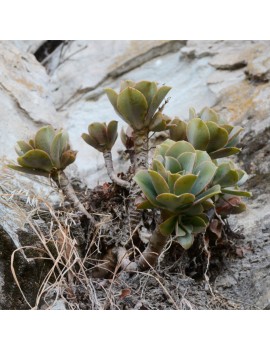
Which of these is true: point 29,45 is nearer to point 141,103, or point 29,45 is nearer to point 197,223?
point 141,103

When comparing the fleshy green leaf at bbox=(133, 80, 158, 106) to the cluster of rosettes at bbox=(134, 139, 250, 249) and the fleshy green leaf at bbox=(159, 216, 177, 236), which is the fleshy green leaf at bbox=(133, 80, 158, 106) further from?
the fleshy green leaf at bbox=(159, 216, 177, 236)

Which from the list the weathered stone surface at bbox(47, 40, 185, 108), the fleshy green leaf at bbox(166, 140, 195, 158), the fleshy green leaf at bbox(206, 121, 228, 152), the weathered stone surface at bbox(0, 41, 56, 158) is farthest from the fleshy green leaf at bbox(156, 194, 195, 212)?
the weathered stone surface at bbox(47, 40, 185, 108)

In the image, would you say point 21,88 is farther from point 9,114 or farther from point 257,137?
point 257,137

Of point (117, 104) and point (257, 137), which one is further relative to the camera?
point (257, 137)

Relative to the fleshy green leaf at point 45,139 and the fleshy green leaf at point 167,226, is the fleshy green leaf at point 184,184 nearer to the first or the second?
the fleshy green leaf at point 167,226

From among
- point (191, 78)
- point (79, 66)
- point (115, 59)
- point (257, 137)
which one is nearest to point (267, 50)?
point (191, 78)

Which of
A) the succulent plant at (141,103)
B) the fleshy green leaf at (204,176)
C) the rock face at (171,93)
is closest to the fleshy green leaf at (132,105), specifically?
the succulent plant at (141,103)

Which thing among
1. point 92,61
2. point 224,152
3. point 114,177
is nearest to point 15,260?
point 114,177
